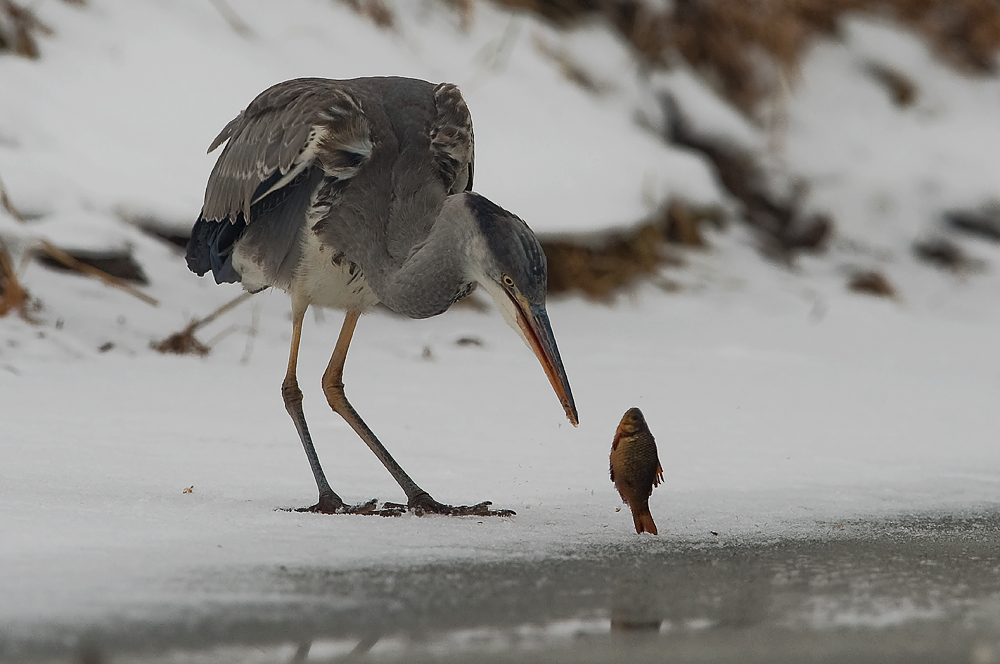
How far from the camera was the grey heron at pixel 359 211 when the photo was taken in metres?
4.03

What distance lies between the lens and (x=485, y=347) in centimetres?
759

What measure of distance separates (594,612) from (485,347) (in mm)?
4898

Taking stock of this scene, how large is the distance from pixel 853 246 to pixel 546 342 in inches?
328

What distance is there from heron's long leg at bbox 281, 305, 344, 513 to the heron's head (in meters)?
0.90

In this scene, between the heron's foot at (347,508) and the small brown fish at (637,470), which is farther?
the heron's foot at (347,508)

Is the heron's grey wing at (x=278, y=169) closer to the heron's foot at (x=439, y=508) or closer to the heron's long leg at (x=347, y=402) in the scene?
the heron's long leg at (x=347, y=402)

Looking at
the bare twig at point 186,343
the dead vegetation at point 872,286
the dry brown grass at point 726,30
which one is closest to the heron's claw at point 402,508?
the bare twig at point 186,343

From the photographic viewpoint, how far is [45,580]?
2.76 meters

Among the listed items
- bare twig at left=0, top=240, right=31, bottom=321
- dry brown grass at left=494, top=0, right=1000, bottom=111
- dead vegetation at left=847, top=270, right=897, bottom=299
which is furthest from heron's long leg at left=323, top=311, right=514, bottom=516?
dry brown grass at left=494, top=0, right=1000, bottom=111

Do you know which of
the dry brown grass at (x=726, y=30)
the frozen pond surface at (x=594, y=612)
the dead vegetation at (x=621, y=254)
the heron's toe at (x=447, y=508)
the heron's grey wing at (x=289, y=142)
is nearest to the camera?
the frozen pond surface at (x=594, y=612)

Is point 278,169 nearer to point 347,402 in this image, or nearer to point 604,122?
point 347,402

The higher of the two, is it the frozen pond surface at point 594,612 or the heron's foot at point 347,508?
the heron's foot at point 347,508

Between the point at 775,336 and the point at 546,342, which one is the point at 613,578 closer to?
the point at 546,342

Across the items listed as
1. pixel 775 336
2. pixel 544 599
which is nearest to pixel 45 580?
pixel 544 599
